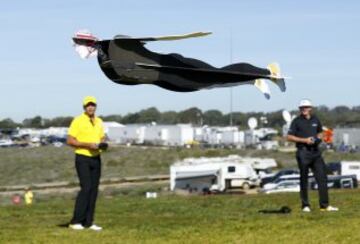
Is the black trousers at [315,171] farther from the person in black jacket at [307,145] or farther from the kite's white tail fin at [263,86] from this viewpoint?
the kite's white tail fin at [263,86]

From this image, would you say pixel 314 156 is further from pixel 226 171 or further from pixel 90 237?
pixel 226 171

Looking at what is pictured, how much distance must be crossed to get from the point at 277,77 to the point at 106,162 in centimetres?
8688

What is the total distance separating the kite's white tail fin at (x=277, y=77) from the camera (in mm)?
9266

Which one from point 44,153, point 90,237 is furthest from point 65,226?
point 44,153

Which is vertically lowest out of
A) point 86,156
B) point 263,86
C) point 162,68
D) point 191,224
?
point 191,224

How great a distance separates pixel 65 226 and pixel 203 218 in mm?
2107

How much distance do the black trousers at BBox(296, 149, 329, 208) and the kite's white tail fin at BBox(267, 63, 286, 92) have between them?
14.1ft

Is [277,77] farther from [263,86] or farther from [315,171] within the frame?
[315,171]

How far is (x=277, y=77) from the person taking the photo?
9.24 m

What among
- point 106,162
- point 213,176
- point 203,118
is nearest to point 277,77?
point 213,176

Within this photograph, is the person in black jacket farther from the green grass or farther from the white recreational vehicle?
the green grass

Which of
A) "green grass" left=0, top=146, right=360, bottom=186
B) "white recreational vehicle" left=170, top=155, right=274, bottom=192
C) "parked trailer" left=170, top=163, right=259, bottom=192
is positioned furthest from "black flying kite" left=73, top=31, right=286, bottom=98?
"green grass" left=0, top=146, right=360, bottom=186

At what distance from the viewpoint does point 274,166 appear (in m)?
74.6

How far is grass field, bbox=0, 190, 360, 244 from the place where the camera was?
10.1 meters
